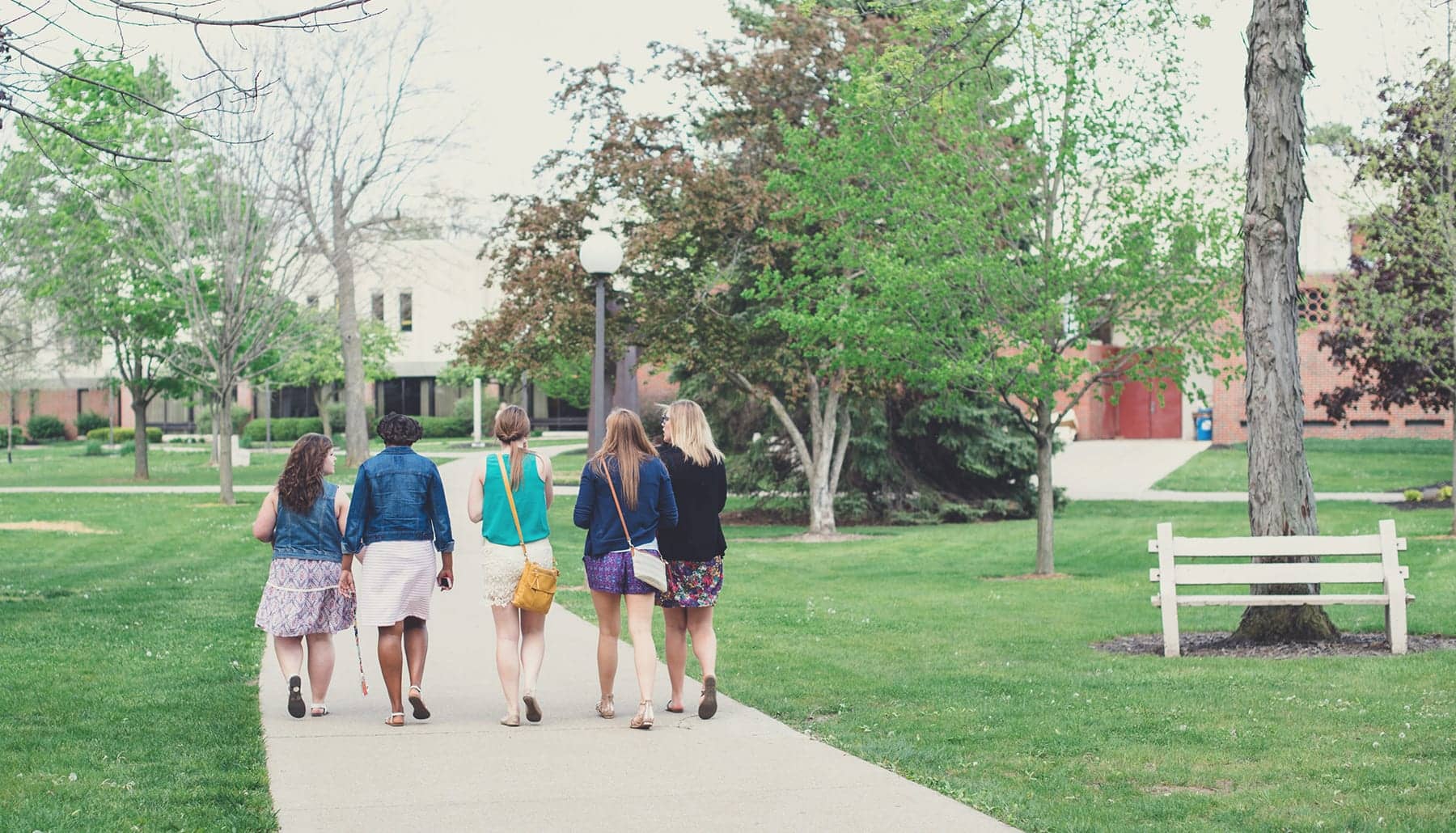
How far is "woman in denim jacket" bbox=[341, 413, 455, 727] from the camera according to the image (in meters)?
8.63

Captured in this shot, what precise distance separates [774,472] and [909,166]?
12817 mm

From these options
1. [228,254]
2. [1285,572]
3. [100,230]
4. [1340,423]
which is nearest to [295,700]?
[1285,572]

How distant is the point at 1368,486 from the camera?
1341 inches

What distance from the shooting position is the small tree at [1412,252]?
21594 mm

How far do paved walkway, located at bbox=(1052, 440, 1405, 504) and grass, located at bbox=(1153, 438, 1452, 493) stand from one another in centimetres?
73

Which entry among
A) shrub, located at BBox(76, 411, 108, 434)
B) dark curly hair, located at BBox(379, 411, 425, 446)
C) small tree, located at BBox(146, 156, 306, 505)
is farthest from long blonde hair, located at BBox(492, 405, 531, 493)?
shrub, located at BBox(76, 411, 108, 434)

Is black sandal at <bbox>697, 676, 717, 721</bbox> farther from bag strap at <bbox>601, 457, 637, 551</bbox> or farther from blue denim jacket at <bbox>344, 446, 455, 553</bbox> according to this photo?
blue denim jacket at <bbox>344, 446, 455, 553</bbox>

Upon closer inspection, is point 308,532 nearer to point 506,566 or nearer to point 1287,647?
point 506,566

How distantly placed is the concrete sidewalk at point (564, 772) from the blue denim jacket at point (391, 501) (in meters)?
1.07

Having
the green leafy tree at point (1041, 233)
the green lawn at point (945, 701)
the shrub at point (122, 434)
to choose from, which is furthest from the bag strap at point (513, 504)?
the shrub at point (122, 434)

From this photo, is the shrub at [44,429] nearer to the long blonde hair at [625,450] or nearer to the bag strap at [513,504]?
the bag strap at [513,504]

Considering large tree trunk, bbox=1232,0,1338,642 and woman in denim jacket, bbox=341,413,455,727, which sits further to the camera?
large tree trunk, bbox=1232,0,1338,642

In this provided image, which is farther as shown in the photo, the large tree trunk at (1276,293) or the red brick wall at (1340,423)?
the red brick wall at (1340,423)

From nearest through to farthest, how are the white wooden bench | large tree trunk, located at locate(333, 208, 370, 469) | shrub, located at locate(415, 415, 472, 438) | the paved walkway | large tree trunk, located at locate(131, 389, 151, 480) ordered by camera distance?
1. the white wooden bench
2. the paved walkway
3. large tree trunk, located at locate(131, 389, 151, 480)
4. large tree trunk, located at locate(333, 208, 370, 469)
5. shrub, located at locate(415, 415, 472, 438)
